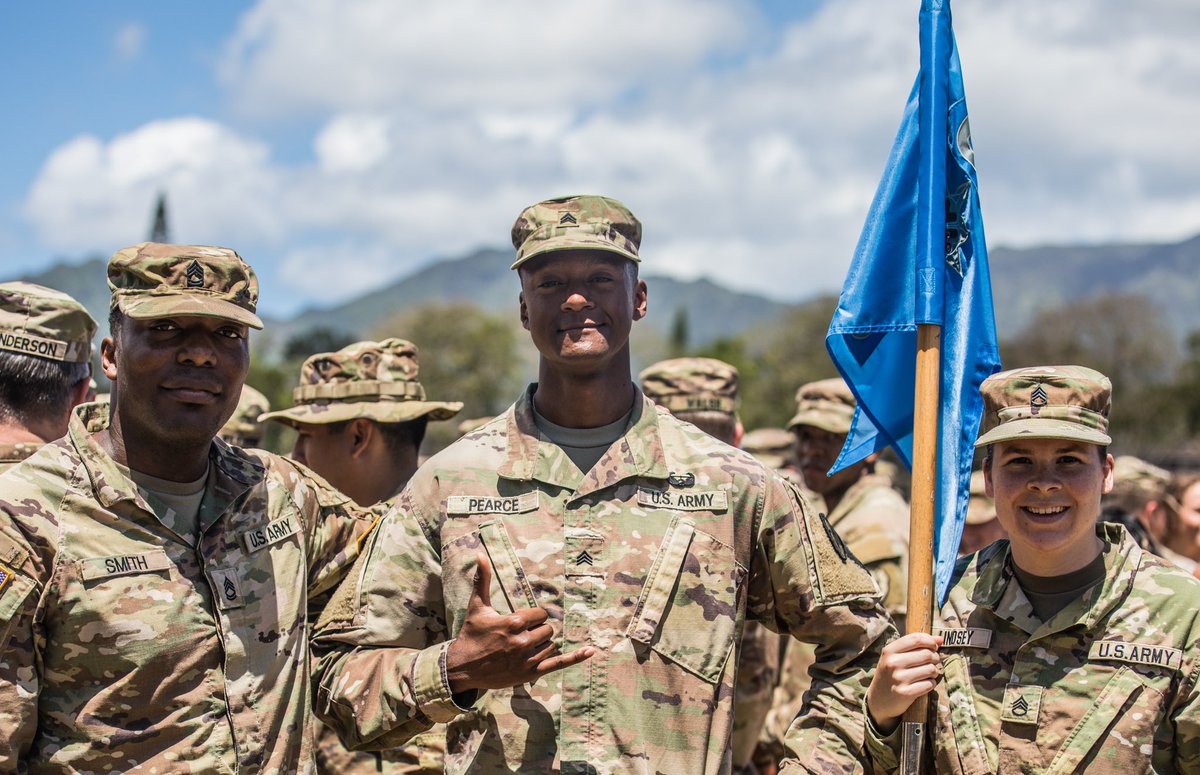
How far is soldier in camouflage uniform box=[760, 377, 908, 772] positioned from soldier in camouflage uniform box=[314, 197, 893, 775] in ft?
8.83

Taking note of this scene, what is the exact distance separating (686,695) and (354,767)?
2093mm

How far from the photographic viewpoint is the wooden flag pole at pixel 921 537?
394 centimetres

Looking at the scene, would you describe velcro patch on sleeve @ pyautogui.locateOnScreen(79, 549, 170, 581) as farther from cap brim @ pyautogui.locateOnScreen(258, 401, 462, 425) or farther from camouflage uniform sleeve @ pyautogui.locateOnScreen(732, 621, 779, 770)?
camouflage uniform sleeve @ pyautogui.locateOnScreen(732, 621, 779, 770)

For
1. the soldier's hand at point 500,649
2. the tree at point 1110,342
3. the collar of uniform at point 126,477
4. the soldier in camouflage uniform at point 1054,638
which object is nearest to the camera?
the soldier's hand at point 500,649

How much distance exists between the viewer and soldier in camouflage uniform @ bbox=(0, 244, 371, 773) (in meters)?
3.62

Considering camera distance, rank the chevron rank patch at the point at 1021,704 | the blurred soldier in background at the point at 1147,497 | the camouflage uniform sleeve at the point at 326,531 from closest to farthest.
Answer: the chevron rank patch at the point at 1021,704 → the camouflage uniform sleeve at the point at 326,531 → the blurred soldier in background at the point at 1147,497

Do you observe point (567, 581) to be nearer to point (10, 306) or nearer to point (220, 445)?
point (220, 445)

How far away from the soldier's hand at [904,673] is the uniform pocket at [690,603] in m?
0.48

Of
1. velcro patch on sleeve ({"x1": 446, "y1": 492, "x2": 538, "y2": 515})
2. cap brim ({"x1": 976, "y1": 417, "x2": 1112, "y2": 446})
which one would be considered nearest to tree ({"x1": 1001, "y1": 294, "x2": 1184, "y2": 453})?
cap brim ({"x1": 976, "y1": 417, "x2": 1112, "y2": 446})

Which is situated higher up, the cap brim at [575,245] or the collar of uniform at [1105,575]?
the cap brim at [575,245]

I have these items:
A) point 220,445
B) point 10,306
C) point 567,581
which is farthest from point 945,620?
point 10,306

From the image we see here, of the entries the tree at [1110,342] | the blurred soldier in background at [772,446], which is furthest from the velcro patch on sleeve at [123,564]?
the tree at [1110,342]

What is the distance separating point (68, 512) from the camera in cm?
374

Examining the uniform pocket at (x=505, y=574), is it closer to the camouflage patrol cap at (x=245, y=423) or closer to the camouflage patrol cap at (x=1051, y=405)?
the camouflage patrol cap at (x=1051, y=405)
